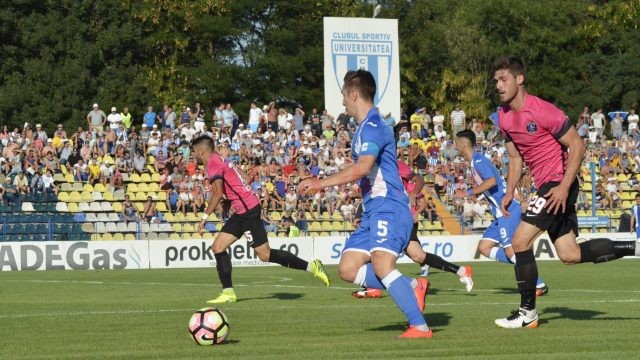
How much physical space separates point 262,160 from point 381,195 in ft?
92.7

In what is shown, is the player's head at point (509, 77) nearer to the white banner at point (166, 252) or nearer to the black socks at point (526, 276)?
the black socks at point (526, 276)

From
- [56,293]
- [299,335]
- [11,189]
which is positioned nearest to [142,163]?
[11,189]

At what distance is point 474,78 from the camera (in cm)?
7050

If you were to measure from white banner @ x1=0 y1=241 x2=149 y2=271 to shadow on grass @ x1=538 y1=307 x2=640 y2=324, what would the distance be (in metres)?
20.7

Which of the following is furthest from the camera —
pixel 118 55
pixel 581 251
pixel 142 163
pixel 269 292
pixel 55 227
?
pixel 118 55

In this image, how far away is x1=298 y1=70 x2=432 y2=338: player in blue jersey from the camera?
1077 cm

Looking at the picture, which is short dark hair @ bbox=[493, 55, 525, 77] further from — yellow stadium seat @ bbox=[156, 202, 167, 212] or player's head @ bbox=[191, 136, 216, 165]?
yellow stadium seat @ bbox=[156, 202, 167, 212]

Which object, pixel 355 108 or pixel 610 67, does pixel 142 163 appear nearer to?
pixel 355 108

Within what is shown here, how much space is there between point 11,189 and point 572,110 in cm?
4597

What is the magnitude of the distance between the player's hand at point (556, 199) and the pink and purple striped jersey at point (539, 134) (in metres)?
0.39

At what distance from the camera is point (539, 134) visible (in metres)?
11.8

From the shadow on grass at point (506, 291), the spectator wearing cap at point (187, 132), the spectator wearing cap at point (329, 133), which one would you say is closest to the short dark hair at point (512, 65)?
the shadow on grass at point (506, 291)

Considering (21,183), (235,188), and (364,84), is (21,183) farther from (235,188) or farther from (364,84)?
(364,84)

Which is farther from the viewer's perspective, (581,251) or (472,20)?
(472,20)
